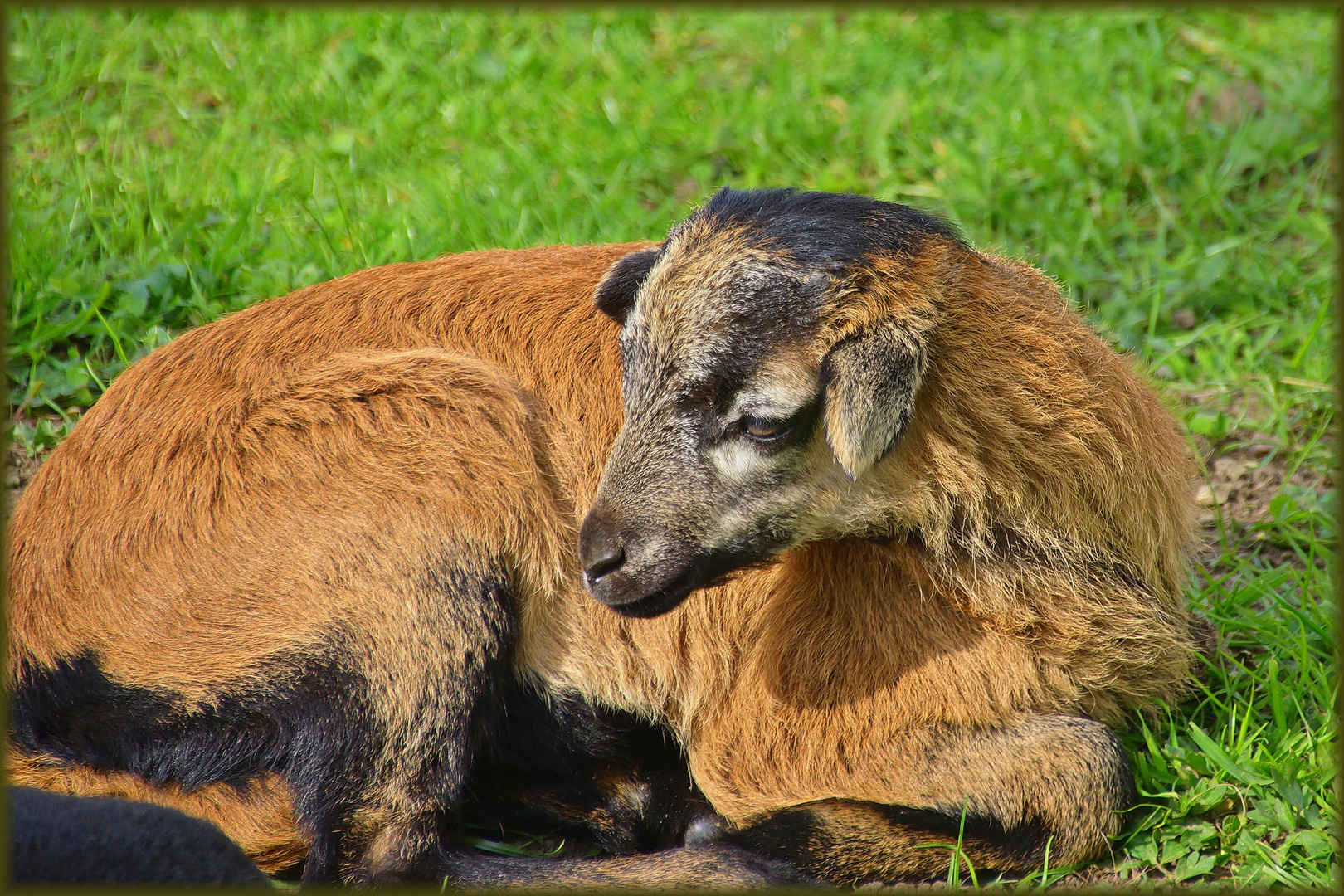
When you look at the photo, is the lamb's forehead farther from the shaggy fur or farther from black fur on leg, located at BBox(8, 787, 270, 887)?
black fur on leg, located at BBox(8, 787, 270, 887)

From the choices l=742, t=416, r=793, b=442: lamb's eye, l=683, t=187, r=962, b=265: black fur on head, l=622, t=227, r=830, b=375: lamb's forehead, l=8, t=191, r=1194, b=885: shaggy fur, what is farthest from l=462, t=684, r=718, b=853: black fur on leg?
l=683, t=187, r=962, b=265: black fur on head

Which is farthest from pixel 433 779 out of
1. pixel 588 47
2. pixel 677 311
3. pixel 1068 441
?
pixel 588 47

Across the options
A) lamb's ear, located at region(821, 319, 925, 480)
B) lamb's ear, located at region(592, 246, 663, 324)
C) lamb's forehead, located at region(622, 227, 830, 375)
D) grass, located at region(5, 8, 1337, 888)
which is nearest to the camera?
lamb's ear, located at region(821, 319, 925, 480)

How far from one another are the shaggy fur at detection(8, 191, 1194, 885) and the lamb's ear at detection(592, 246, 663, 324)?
0.02m

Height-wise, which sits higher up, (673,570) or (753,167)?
(753,167)

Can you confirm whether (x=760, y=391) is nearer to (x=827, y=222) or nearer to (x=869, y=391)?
(x=869, y=391)

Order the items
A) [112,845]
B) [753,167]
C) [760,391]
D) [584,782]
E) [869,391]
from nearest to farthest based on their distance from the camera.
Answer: [112,845] < [869,391] < [760,391] < [584,782] < [753,167]

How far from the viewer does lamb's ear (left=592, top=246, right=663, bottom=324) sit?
12.7 ft

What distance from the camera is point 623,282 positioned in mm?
3885

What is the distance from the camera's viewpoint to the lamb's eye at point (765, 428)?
3.36 m

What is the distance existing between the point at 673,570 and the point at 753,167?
4020 mm

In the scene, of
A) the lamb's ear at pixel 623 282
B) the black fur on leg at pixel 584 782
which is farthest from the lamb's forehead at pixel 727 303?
the black fur on leg at pixel 584 782

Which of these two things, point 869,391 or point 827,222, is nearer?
point 869,391

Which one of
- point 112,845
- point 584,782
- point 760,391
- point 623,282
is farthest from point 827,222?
point 112,845
